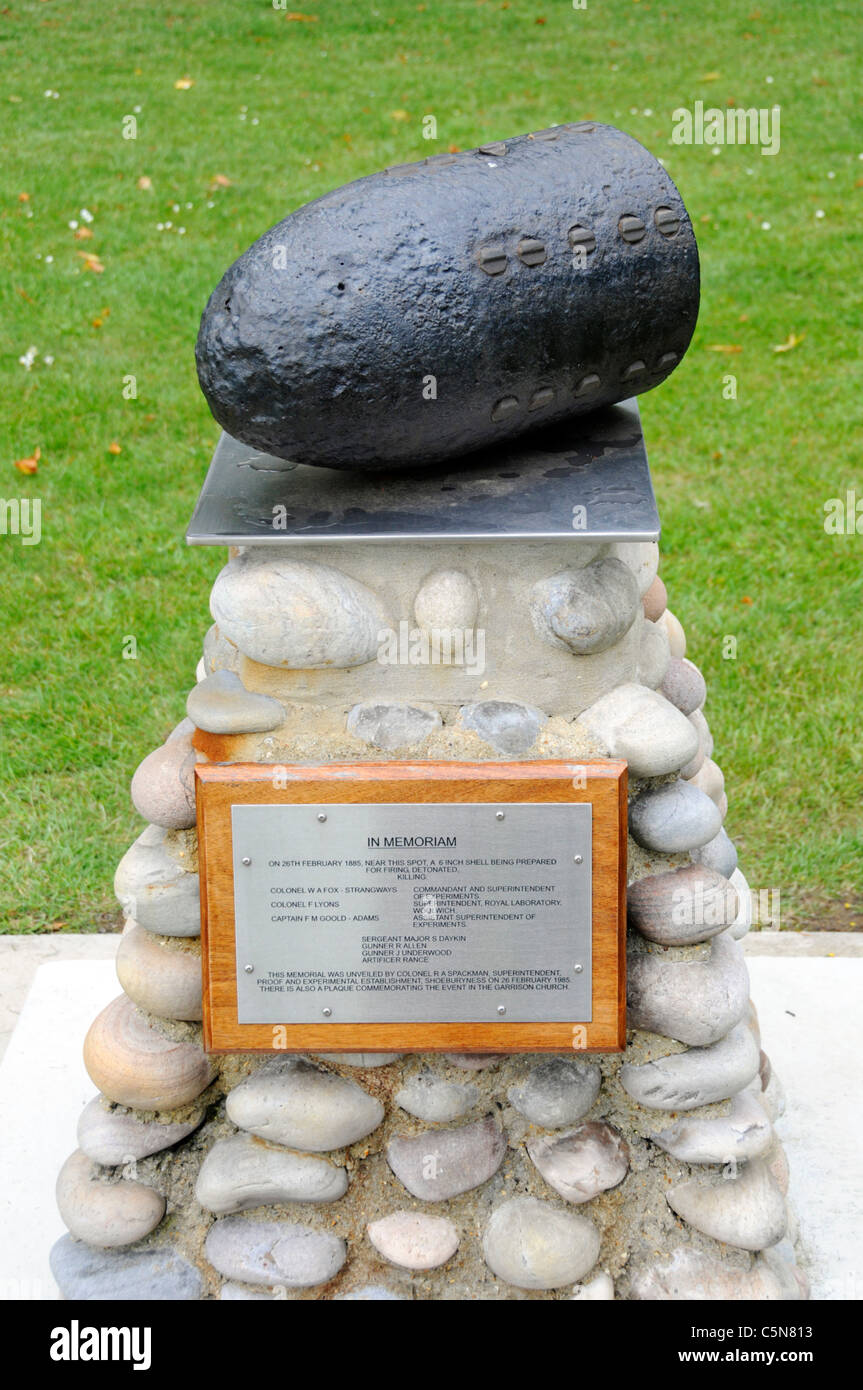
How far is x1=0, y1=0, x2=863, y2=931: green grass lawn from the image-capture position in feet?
16.4

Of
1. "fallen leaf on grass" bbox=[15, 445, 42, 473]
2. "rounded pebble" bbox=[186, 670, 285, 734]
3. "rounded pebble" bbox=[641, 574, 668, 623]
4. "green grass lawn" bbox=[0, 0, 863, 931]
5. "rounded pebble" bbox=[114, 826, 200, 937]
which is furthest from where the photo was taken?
"fallen leaf on grass" bbox=[15, 445, 42, 473]

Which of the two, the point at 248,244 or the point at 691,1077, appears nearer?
the point at 691,1077

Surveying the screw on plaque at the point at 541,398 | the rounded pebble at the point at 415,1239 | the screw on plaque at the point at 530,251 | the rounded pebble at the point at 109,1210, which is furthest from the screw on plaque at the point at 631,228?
the rounded pebble at the point at 109,1210

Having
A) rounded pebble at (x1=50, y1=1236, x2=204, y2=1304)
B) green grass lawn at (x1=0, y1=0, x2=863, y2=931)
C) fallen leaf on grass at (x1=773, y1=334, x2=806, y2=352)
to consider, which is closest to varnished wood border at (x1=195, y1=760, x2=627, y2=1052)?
rounded pebble at (x1=50, y1=1236, x2=204, y2=1304)

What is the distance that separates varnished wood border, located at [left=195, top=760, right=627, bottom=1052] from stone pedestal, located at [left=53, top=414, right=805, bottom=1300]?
0.28ft

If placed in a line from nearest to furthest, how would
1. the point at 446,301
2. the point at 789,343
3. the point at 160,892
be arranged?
1. the point at 446,301
2. the point at 160,892
3. the point at 789,343

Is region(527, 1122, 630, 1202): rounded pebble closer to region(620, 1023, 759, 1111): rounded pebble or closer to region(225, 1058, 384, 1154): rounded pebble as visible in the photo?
region(620, 1023, 759, 1111): rounded pebble

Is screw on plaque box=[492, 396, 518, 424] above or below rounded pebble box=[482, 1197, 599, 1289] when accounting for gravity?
above

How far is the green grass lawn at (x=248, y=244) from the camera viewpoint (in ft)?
16.4

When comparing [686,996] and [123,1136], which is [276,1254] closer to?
[123,1136]

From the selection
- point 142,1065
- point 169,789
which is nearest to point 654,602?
point 169,789

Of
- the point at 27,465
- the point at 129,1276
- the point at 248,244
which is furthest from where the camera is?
the point at 248,244

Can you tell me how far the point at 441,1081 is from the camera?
9.47ft

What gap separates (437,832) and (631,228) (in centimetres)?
107
